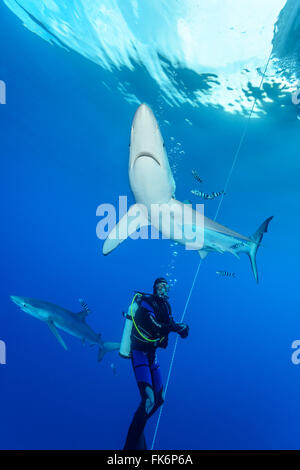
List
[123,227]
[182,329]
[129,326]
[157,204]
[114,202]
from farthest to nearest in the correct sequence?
[114,202]
[129,326]
[123,227]
[182,329]
[157,204]

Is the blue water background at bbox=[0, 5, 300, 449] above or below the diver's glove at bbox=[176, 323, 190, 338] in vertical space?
above

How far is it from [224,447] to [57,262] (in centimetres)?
7532

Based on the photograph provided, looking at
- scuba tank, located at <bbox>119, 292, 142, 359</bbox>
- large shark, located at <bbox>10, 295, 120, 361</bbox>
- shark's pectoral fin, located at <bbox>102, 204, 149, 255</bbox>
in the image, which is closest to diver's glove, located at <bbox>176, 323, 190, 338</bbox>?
scuba tank, located at <bbox>119, 292, 142, 359</bbox>

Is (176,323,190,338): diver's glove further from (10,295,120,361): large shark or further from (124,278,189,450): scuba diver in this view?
(10,295,120,361): large shark

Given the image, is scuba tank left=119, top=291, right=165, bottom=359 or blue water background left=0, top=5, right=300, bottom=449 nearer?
scuba tank left=119, top=291, right=165, bottom=359

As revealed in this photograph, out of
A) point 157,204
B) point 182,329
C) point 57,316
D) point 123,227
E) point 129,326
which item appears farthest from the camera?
point 57,316

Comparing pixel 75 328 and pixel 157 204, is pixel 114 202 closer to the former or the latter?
pixel 75 328

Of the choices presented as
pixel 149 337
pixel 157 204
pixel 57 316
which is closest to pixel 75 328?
pixel 57 316

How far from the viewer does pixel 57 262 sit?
86438 mm

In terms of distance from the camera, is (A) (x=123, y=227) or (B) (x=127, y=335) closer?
(A) (x=123, y=227)

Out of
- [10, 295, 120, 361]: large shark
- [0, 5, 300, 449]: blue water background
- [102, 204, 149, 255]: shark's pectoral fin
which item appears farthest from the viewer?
[0, 5, 300, 449]: blue water background

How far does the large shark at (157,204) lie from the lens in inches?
129

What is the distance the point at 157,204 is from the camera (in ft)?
15.7

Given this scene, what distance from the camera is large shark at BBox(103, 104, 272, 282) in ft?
10.7
